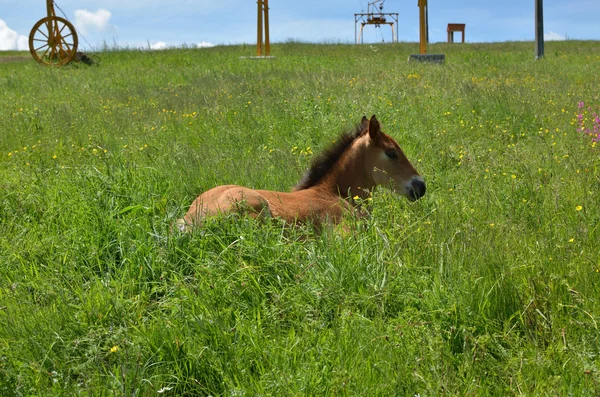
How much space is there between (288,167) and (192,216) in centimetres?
241

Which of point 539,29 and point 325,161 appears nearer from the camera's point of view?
point 325,161

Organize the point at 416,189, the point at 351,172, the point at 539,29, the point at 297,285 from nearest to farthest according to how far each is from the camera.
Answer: the point at 297,285
the point at 416,189
the point at 351,172
the point at 539,29

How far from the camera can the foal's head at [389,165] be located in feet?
19.0

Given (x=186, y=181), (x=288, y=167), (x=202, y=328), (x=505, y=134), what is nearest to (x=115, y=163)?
(x=186, y=181)

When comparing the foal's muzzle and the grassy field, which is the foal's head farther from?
the grassy field

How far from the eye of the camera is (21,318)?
11.0 feet

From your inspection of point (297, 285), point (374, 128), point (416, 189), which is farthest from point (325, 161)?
point (297, 285)

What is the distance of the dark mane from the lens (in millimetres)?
6047

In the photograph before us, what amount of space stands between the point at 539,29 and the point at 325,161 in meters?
20.1

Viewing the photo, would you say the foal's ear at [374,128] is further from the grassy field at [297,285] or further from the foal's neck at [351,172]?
the grassy field at [297,285]

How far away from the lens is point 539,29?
909 inches

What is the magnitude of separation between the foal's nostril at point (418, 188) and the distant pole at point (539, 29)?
19179 mm

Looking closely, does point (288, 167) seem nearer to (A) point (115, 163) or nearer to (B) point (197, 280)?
(A) point (115, 163)

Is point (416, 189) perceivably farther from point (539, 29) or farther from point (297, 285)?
point (539, 29)
